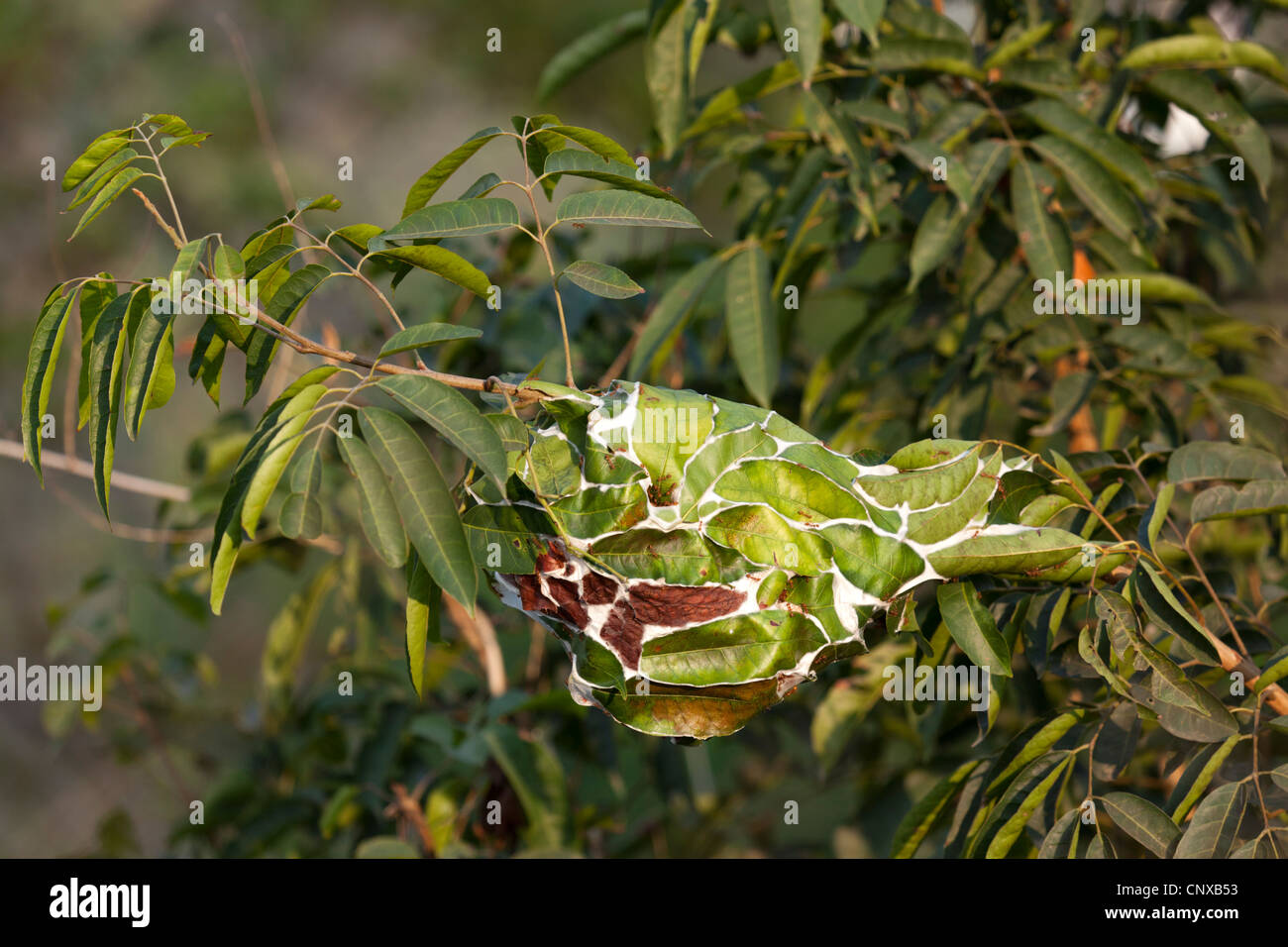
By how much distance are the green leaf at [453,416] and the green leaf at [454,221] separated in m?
0.08

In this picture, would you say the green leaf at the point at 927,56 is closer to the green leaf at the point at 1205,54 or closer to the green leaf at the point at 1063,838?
the green leaf at the point at 1205,54

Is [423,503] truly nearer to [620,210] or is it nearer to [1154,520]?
[620,210]

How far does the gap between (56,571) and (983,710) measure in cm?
279

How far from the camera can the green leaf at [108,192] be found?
1.82 feet

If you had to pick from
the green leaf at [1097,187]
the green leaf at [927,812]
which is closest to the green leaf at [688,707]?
the green leaf at [927,812]

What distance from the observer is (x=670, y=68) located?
3.07 ft

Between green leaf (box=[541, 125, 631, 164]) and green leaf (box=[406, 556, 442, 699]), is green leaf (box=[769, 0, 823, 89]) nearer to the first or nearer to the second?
green leaf (box=[541, 125, 631, 164])

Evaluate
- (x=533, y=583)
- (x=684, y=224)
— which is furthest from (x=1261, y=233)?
(x=533, y=583)

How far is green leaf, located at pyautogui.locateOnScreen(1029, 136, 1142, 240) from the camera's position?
2.90ft

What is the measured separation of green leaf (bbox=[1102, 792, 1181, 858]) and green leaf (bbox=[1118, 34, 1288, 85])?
661 millimetres

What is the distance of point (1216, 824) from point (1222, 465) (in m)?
0.25

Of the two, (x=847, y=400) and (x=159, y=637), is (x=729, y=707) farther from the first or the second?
(x=159, y=637)

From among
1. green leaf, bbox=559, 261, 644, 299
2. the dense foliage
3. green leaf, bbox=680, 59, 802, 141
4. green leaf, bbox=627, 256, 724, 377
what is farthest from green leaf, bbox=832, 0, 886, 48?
green leaf, bbox=559, 261, 644, 299

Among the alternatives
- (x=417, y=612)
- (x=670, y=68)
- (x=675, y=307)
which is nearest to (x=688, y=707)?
(x=417, y=612)
